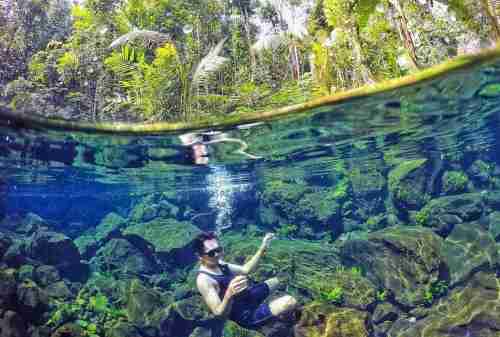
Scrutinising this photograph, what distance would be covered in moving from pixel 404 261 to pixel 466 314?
246 cm

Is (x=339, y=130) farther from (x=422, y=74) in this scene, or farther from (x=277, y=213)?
(x=277, y=213)

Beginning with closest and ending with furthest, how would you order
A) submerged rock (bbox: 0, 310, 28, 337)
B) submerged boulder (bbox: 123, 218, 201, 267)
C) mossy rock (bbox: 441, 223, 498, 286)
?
submerged rock (bbox: 0, 310, 28, 337) < mossy rock (bbox: 441, 223, 498, 286) < submerged boulder (bbox: 123, 218, 201, 267)

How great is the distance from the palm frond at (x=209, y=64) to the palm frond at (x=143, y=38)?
0.97 meters

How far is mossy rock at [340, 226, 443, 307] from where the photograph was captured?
1247 centimetres

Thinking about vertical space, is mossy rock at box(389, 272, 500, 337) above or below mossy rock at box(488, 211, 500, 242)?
below

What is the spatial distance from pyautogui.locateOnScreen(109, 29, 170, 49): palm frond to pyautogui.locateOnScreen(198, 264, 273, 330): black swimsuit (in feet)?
17.5

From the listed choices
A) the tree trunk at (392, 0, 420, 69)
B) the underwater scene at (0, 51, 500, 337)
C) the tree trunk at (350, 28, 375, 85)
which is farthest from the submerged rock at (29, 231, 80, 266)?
the tree trunk at (392, 0, 420, 69)

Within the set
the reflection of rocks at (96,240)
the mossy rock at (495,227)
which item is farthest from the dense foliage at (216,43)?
the reflection of rocks at (96,240)

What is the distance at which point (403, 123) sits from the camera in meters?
15.2

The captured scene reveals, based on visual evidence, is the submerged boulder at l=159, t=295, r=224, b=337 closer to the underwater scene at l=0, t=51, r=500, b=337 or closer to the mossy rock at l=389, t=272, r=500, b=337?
the underwater scene at l=0, t=51, r=500, b=337

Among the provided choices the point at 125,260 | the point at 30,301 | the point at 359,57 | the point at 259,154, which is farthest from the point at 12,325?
the point at 359,57

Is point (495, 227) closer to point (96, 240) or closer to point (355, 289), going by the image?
point (355, 289)

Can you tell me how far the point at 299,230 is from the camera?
772 inches

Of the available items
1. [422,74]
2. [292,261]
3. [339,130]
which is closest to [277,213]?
[292,261]
